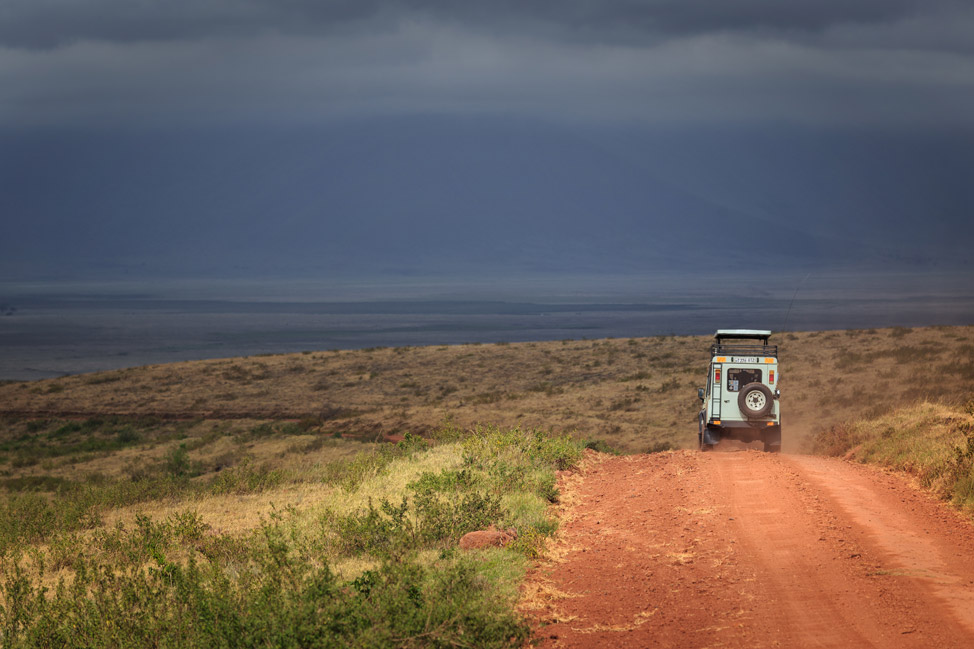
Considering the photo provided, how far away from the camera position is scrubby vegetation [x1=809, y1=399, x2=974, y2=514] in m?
12.4

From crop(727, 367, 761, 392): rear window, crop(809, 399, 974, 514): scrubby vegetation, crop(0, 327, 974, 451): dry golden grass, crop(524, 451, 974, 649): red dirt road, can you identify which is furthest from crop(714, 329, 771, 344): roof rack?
crop(0, 327, 974, 451): dry golden grass

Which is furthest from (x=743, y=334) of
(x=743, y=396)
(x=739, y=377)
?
(x=743, y=396)

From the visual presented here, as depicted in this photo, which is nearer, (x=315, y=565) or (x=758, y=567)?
(x=758, y=567)

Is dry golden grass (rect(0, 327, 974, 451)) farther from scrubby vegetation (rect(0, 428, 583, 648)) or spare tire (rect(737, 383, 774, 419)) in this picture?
scrubby vegetation (rect(0, 428, 583, 648))

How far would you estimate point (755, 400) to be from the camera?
1883cm

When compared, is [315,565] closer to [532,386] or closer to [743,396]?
[743,396]

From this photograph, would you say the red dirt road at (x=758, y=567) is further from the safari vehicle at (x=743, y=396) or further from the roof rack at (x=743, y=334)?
the roof rack at (x=743, y=334)

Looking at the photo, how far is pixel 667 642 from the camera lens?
6914 mm

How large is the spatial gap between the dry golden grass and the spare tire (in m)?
6.47

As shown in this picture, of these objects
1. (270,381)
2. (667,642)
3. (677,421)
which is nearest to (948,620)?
(667,642)

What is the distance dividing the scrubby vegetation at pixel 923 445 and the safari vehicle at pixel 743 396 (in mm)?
1836

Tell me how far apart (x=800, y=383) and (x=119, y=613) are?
109ft

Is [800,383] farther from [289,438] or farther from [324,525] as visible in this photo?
[324,525]

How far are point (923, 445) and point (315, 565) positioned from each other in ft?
36.0
